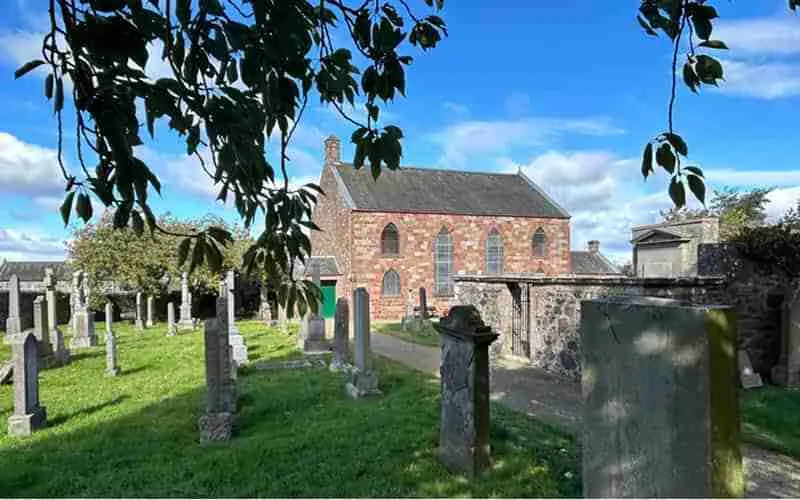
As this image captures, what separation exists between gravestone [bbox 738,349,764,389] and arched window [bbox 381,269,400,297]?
64.2 ft

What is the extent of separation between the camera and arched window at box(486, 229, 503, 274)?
30.5 m

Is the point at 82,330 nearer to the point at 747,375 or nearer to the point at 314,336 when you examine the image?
the point at 314,336

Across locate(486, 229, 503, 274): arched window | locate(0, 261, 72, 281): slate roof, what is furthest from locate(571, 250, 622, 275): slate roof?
locate(0, 261, 72, 281): slate roof

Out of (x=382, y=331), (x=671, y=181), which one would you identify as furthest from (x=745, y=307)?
(x=382, y=331)

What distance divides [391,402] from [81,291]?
15.2 metres

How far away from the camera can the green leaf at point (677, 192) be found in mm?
2148

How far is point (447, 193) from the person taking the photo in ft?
103

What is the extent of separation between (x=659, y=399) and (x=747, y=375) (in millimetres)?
8580

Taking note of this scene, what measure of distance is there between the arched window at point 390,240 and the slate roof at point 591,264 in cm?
1589

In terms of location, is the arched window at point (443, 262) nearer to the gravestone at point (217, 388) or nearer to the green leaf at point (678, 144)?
the gravestone at point (217, 388)

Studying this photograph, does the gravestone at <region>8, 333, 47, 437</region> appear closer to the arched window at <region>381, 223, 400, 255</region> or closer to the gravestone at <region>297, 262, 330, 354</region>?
the gravestone at <region>297, 262, 330, 354</region>

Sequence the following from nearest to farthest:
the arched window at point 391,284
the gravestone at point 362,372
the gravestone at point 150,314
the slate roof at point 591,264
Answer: the gravestone at point 362,372 → the gravestone at point 150,314 → the arched window at point 391,284 → the slate roof at point 591,264

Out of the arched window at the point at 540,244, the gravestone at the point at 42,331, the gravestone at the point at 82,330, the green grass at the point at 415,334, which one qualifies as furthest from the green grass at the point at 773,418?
the arched window at the point at 540,244

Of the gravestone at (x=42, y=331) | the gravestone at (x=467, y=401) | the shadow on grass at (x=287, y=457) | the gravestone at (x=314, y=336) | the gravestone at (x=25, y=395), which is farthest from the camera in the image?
the gravestone at (x=314, y=336)
